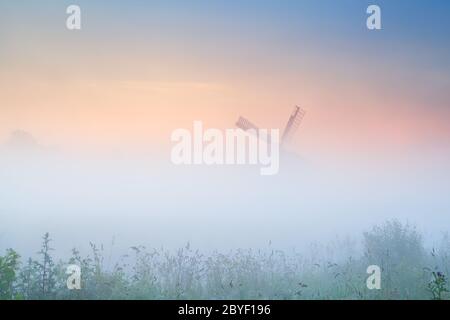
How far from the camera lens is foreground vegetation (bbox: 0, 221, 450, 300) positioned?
7.57 meters

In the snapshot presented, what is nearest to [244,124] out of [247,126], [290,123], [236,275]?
[247,126]

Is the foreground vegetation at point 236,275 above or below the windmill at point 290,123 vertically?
below

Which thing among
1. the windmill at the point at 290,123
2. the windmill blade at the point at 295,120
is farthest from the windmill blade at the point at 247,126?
the windmill blade at the point at 295,120

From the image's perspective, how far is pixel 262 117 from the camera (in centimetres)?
1009

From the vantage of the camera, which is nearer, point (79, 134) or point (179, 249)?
point (179, 249)

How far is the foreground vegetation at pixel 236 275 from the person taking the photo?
298 inches

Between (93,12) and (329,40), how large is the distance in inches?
178

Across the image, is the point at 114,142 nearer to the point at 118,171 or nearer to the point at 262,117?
the point at 118,171

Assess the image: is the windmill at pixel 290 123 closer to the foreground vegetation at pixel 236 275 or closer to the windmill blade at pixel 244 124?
the windmill blade at pixel 244 124

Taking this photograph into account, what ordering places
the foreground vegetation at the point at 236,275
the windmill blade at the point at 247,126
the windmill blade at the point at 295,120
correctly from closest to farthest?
the foreground vegetation at the point at 236,275 < the windmill blade at the point at 247,126 < the windmill blade at the point at 295,120

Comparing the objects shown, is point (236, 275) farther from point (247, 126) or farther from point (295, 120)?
point (295, 120)

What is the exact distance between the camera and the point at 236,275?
27.5 ft

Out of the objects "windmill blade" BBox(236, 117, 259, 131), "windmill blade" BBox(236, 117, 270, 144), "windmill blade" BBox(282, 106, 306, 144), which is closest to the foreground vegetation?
"windmill blade" BBox(236, 117, 270, 144)
